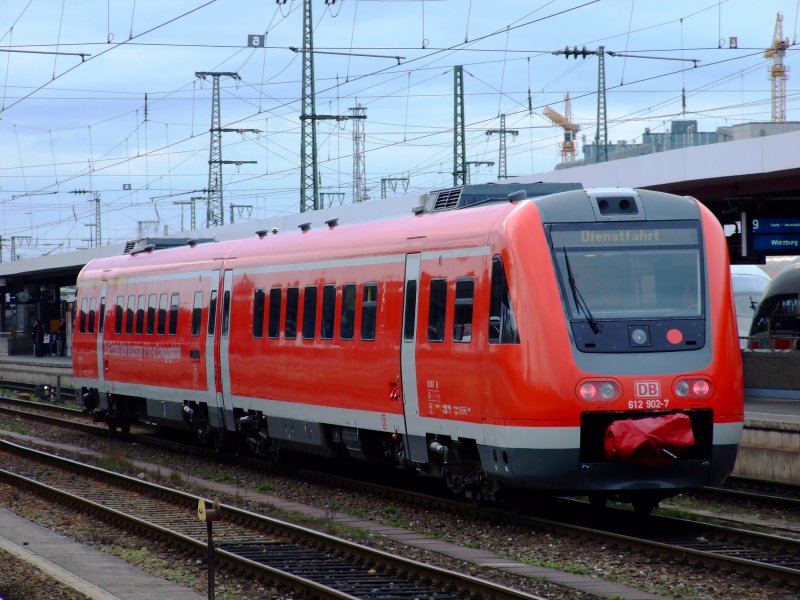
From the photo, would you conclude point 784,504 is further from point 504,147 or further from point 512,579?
point 504,147

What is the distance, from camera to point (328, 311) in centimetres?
1686

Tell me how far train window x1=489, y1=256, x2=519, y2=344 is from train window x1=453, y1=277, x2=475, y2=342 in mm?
433

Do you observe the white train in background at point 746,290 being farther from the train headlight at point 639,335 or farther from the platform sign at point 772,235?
the train headlight at point 639,335

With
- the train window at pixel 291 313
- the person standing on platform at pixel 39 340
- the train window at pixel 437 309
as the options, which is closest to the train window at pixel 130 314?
the train window at pixel 291 313

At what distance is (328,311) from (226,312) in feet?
12.2

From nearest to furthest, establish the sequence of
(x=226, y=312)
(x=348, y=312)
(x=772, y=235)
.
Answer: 1. (x=348, y=312)
2. (x=226, y=312)
3. (x=772, y=235)

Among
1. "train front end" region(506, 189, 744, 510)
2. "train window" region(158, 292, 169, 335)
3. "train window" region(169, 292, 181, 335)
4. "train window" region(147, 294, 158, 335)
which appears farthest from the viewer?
"train window" region(147, 294, 158, 335)

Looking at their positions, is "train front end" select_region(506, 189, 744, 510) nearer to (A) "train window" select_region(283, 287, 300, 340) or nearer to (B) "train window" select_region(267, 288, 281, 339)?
(A) "train window" select_region(283, 287, 300, 340)

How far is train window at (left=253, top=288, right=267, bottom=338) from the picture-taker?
62.0 feet

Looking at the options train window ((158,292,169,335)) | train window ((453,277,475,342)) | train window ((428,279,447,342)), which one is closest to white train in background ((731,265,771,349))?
train window ((158,292,169,335))

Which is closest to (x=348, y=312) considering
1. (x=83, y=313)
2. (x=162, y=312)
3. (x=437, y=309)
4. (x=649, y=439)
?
(x=437, y=309)

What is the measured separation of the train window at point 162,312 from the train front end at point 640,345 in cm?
1122

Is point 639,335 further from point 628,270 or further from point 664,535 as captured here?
point 664,535

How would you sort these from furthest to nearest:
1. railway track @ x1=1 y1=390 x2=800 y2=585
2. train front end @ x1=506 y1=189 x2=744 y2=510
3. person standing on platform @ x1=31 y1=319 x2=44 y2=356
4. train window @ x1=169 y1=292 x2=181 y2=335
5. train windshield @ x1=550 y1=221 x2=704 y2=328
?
person standing on platform @ x1=31 y1=319 x2=44 y2=356 < train window @ x1=169 y1=292 x2=181 y2=335 < train windshield @ x1=550 y1=221 x2=704 y2=328 < train front end @ x1=506 y1=189 x2=744 y2=510 < railway track @ x1=1 y1=390 x2=800 y2=585
